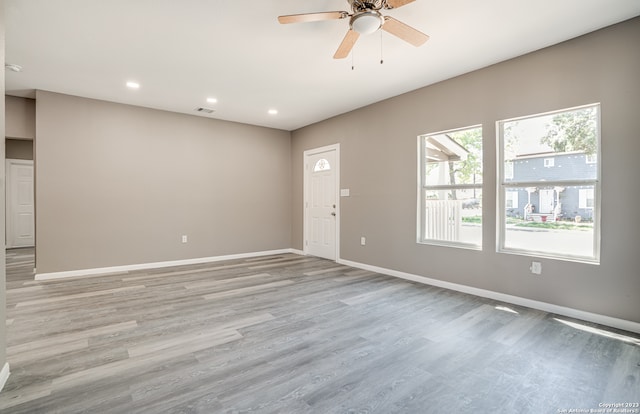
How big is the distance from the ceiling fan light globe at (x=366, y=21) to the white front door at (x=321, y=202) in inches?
133

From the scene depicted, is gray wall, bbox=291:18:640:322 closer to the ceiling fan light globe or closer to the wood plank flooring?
the wood plank flooring

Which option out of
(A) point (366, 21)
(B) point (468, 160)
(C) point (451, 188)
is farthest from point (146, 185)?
(B) point (468, 160)

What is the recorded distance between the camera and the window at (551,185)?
2971 millimetres

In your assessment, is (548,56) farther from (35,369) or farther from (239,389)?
(35,369)

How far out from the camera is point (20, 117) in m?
4.68

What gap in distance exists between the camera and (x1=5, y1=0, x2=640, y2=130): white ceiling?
8.36ft

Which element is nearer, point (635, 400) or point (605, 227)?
point (635, 400)

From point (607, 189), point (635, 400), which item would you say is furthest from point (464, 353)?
point (607, 189)

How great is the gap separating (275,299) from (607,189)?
3.45 metres

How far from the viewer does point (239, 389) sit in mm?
1854

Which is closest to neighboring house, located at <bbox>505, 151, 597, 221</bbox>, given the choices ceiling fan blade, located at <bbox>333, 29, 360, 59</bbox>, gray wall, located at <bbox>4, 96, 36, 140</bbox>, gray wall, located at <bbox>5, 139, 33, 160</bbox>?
ceiling fan blade, located at <bbox>333, 29, 360, 59</bbox>

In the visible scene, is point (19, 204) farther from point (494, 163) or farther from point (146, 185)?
point (494, 163)

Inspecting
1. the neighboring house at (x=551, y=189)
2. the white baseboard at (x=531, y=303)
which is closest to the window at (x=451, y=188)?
the neighboring house at (x=551, y=189)

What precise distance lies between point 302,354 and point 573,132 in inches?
132
